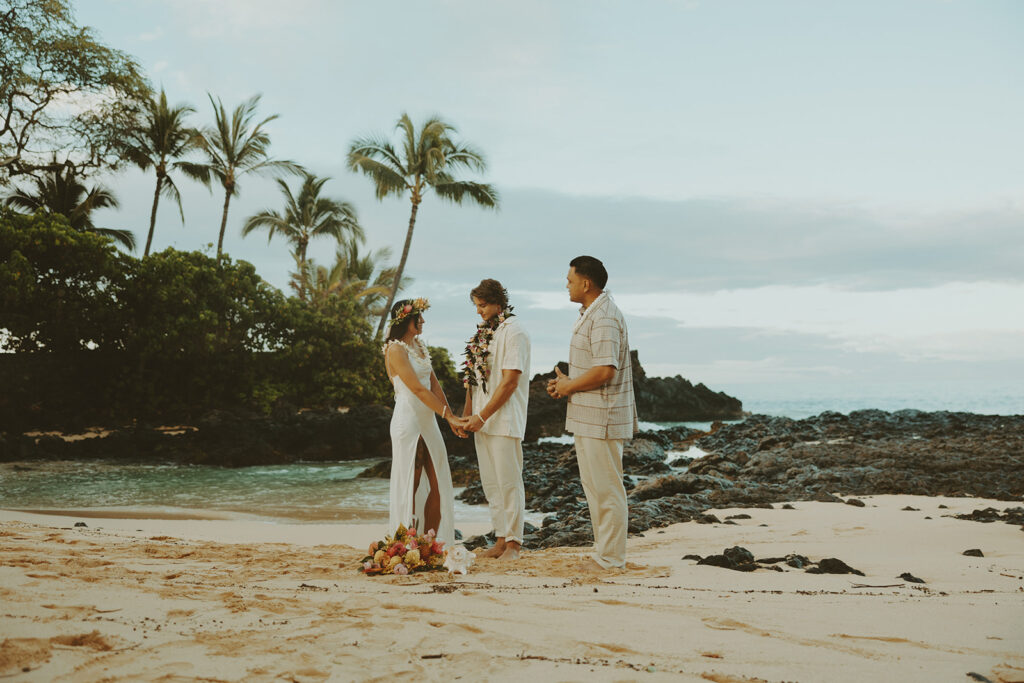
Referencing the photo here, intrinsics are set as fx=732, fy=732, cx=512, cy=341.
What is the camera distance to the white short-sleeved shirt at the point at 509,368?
5.57 m

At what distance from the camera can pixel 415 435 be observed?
5598 millimetres

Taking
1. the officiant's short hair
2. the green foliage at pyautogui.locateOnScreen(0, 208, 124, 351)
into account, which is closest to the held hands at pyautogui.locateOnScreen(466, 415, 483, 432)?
the officiant's short hair

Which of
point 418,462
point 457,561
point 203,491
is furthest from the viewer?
point 203,491

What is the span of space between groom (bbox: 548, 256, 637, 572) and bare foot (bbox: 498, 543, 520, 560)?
2.51ft

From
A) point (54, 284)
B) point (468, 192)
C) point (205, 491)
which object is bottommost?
point (205, 491)

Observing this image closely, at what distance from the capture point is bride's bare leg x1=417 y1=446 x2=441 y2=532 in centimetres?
571

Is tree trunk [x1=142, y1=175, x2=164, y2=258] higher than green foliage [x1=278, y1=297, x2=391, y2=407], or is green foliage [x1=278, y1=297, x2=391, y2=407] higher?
tree trunk [x1=142, y1=175, x2=164, y2=258]

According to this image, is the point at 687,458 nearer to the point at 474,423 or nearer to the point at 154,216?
the point at 474,423

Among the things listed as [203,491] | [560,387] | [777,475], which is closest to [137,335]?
[203,491]

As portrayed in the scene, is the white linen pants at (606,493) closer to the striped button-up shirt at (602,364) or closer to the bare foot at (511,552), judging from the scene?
the striped button-up shirt at (602,364)

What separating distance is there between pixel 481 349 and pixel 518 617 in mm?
2425

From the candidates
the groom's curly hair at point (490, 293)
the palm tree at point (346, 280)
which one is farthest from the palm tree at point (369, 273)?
the groom's curly hair at point (490, 293)

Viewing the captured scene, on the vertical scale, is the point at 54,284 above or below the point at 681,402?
above

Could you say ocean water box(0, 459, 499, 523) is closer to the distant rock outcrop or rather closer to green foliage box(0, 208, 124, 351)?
green foliage box(0, 208, 124, 351)
